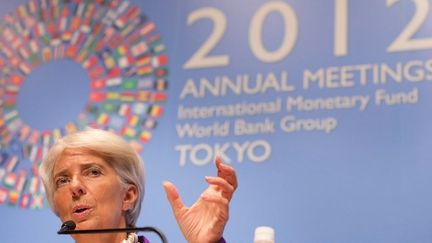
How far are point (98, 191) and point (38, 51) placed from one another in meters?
1.43

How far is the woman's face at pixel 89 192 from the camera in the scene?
308 cm

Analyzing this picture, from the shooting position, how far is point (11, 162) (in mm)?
4246

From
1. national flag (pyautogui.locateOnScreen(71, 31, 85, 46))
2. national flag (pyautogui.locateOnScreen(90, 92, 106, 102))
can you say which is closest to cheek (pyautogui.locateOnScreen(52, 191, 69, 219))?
national flag (pyautogui.locateOnScreen(90, 92, 106, 102))

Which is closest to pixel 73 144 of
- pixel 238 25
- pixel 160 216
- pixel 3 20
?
pixel 160 216

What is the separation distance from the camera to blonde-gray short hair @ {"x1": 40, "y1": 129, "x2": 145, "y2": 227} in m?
3.18

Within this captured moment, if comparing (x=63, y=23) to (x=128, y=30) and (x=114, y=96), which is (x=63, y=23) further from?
(x=114, y=96)

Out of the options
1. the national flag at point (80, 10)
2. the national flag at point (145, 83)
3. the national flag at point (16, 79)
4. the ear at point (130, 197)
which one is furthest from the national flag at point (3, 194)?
the ear at point (130, 197)

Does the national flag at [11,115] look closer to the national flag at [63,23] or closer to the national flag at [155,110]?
the national flag at [63,23]

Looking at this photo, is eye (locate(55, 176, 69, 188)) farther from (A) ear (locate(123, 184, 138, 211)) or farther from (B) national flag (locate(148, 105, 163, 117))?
(B) national flag (locate(148, 105, 163, 117))

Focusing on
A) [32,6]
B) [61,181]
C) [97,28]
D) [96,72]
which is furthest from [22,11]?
[61,181]

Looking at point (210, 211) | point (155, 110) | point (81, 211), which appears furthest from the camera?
point (155, 110)

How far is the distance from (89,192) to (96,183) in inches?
1.5

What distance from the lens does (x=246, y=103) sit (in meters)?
3.90

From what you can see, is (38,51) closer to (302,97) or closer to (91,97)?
(91,97)
